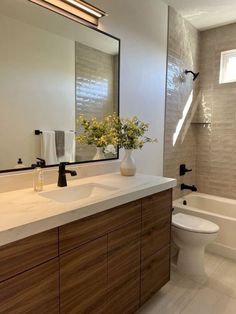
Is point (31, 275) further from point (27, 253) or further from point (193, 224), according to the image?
point (193, 224)

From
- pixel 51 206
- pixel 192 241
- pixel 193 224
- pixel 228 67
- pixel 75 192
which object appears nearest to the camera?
pixel 51 206

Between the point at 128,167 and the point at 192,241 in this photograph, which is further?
the point at 192,241

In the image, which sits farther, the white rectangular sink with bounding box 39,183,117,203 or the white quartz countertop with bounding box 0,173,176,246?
the white rectangular sink with bounding box 39,183,117,203

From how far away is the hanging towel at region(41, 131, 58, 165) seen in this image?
1696mm

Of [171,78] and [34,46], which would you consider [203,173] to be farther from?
[34,46]

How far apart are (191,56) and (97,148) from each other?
1.98 metres

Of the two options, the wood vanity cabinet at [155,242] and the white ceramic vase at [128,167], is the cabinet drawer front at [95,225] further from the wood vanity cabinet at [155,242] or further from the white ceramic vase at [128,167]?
the white ceramic vase at [128,167]

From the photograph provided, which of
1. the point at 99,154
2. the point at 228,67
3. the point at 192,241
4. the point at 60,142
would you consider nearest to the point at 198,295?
the point at 192,241

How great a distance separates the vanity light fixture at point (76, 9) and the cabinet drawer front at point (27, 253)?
4.81ft

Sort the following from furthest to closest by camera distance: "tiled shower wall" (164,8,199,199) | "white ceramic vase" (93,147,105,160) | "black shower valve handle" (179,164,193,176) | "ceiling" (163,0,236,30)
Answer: "black shower valve handle" (179,164,193,176) < "tiled shower wall" (164,8,199,199) < "ceiling" (163,0,236,30) < "white ceramic vase" (93,147,105,160)

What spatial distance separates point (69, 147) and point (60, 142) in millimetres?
87

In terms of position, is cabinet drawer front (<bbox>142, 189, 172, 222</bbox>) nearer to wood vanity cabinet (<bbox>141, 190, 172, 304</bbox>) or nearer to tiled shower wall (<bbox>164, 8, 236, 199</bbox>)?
wood vanity cabinet (<bbox>141, 190, 172, 304</bbox>)

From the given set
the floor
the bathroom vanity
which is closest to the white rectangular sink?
the bathroom vanity

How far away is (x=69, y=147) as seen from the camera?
1870 mm
